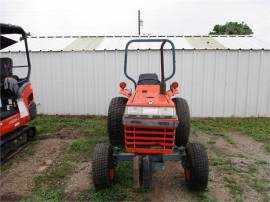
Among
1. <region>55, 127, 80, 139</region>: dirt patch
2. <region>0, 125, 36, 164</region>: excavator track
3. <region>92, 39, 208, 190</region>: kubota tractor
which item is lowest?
<region>55, 127, 80, 139</region>: dirt patch

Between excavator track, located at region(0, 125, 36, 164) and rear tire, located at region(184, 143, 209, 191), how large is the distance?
3.21m

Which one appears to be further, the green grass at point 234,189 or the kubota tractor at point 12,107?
the kubota tractor at point 12,107

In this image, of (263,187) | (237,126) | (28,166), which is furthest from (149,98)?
(237,126)

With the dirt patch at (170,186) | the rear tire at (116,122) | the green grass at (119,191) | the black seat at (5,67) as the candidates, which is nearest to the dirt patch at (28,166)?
the green grass at (119,191)

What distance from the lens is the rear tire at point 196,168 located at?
13.1 ft

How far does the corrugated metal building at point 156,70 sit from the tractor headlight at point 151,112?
4.52 m

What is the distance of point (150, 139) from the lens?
399cm

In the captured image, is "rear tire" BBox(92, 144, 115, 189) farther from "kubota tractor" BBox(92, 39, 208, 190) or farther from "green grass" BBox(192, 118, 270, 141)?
"green grass" BBox(192, 118, 270, 141)

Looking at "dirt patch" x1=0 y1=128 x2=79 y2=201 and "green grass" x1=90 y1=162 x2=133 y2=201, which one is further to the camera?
"dirt patch" x1=0 y1=128 x2=79 y2=201

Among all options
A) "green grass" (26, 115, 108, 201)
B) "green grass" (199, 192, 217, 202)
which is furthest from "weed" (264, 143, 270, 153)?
"green grass" (26, 115, 108, 201)

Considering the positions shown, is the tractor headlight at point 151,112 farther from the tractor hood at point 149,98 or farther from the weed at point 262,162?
the weed at point 262,162

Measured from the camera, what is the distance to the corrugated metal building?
821cm

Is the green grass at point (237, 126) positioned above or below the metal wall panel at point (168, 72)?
below

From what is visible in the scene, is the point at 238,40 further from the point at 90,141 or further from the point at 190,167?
the point at 190,167
